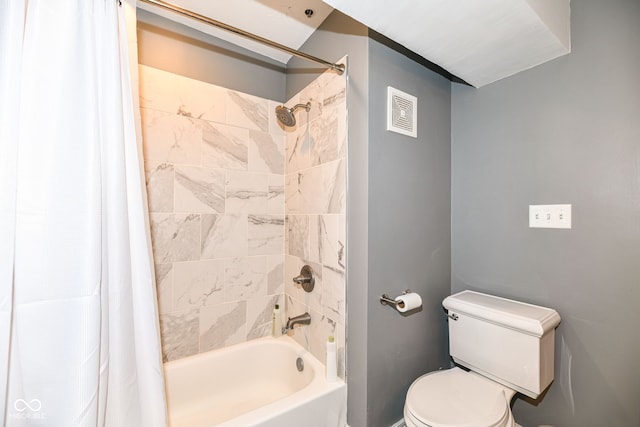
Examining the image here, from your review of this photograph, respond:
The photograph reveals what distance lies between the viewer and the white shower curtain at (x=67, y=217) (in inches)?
29.5

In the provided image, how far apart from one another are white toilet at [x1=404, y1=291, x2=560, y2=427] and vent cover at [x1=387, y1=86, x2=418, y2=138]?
977 mm

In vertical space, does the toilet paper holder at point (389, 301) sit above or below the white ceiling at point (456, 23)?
below

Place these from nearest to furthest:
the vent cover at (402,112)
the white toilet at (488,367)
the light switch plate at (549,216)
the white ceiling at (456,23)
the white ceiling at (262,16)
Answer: the white ceiling at (456,23) < the white toilet at (488,367) < the light switch plate at (549,216) < the vent cover at (402,112) < the white ceiling at (262,16)

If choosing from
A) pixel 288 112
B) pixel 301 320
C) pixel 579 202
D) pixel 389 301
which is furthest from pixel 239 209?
pixel 579 202

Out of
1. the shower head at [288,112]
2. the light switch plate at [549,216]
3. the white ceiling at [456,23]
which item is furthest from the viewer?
the shower head at [288,112]

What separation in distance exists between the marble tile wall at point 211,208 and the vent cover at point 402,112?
2.93ft

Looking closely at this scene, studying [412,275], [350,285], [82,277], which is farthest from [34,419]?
[412,275]

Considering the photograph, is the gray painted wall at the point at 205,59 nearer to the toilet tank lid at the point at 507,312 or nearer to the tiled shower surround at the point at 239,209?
the tiled shower surround at the point at 239,209

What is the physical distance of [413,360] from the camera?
4.80 feet

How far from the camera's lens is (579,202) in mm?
1201

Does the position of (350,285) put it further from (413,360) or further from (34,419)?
(34,419)

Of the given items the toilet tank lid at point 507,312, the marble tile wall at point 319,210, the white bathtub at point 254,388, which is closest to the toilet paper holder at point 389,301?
the marble tile wall at point 319,210

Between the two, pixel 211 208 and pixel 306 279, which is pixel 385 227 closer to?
pixel 306 279

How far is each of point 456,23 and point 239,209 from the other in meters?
1.51
